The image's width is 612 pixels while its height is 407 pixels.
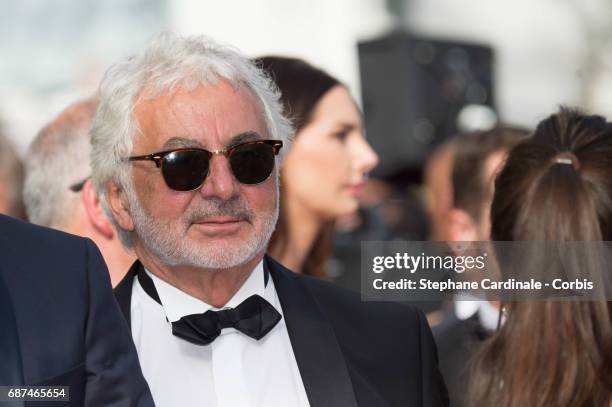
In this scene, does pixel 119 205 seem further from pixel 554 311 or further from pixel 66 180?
pixel 554 311

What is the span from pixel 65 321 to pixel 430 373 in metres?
1.03

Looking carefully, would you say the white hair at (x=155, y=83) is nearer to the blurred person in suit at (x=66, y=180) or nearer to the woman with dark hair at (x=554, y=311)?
the blurred person in suit at (x=66, y=180)

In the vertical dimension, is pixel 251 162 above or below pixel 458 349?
above

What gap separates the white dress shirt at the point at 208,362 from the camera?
2484 mm

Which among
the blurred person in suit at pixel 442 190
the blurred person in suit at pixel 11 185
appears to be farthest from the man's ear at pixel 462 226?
the blurred person in suit at pixel 11 185

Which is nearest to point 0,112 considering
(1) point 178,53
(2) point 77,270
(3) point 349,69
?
(3) point 349,69

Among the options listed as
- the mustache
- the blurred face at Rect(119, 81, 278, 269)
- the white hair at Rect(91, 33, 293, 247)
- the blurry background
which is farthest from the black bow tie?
the blurry background

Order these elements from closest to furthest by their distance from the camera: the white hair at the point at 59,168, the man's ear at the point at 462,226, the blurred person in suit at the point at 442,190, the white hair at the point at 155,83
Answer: the white hair at the point at 155,83, the white hair at the point at 59,168, the man's ear at the point at 462,226, the blurred person in suit at the point at 442,190

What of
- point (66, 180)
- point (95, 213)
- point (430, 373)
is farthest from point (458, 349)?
point (66, 180)

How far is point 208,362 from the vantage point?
2.53 m

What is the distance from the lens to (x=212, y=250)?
8.19 ft

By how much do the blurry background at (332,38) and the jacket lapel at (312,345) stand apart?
5.54m

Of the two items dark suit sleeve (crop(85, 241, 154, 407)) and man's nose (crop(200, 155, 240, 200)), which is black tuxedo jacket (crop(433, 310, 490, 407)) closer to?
man's nose (crop(200, 155, 240, 200))

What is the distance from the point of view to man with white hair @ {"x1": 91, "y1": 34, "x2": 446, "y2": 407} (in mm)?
2492
